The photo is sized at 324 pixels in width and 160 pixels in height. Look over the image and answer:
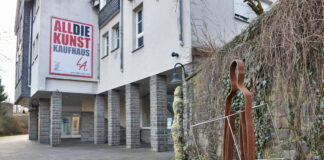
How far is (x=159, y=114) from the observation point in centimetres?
963

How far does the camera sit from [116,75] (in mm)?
12484

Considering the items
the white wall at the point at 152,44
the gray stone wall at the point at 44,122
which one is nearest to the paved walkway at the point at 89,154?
the white wall at the point at 152,44

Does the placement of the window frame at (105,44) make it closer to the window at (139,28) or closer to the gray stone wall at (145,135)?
the window at (139,28)

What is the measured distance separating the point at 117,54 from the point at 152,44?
3113 millimetres

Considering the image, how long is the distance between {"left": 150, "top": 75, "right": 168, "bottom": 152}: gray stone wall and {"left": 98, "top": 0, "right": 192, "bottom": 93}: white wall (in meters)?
0.40

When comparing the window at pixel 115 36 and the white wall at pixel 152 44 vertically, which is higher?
the window at pixel 115 36

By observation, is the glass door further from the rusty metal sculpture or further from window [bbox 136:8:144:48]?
the rusty metal sculpture

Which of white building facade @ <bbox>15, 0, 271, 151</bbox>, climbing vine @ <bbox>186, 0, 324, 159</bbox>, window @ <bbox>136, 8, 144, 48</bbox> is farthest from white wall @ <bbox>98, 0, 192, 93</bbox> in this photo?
climbing vine @ <bbox>186, 0, 324, 159</bbox>

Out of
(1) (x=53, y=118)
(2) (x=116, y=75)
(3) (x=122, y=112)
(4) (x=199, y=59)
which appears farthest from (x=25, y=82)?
(4) (x=199, y=59)

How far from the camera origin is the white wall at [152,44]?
8430 millimetres

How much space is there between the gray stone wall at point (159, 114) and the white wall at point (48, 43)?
5862 millimetres

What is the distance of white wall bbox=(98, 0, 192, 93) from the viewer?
27.7ft

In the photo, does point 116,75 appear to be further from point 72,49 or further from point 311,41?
point 311,41

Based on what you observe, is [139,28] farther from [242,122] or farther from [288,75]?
[242,122]
